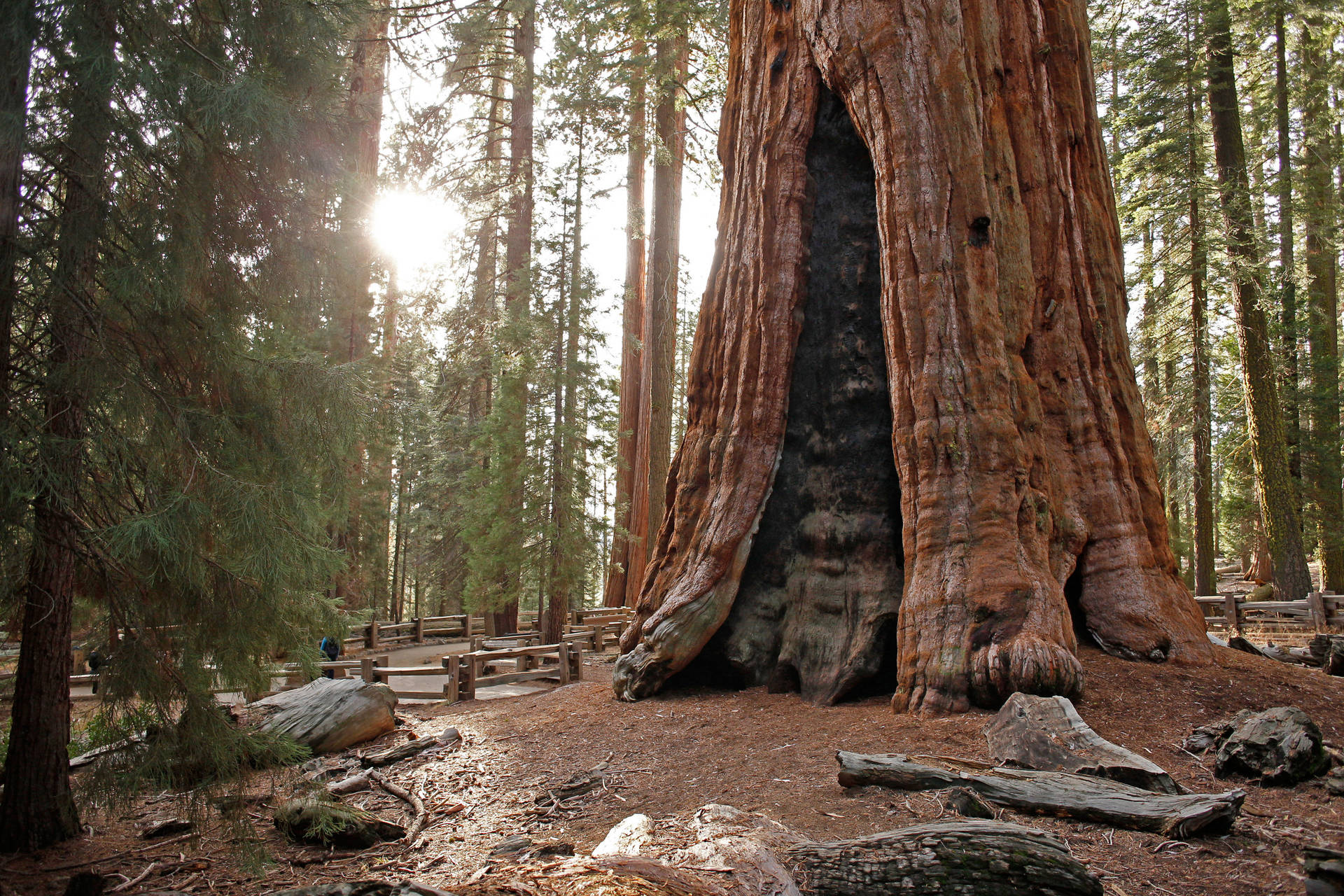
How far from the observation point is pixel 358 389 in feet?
18.2

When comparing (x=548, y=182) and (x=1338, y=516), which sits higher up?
(x=548, y=182)

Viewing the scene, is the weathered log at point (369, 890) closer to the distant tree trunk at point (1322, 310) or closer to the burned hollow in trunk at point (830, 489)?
the burned hollow in trunk at point (830, 489)

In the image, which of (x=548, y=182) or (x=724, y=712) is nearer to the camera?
Answer: (x=724, y=712)

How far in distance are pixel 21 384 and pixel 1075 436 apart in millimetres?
7625

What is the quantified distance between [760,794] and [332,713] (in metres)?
5.11

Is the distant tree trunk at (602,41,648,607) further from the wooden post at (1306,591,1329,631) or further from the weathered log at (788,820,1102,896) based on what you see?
the weathered log at (788,820,1102,896)

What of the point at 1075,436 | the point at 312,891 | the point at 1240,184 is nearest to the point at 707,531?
the point at 1075,436

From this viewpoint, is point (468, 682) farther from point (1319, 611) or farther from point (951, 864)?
point (1319, 611)

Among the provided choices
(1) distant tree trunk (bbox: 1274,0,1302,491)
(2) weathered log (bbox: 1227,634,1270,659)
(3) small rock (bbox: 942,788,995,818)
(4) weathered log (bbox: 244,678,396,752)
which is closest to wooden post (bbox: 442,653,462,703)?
(4) weathered log (bbox: 244,678,396,752)

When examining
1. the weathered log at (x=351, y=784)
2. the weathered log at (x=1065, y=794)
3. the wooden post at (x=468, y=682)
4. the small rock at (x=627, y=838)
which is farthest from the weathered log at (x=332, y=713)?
the weathered log at (x=1065, y=794)

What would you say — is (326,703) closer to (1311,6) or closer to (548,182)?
(548,182)

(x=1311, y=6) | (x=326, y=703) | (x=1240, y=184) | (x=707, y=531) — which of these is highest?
(x=1311, y=6)

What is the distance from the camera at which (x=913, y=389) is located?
5.91 meters

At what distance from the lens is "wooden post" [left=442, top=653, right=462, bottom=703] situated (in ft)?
30.4
